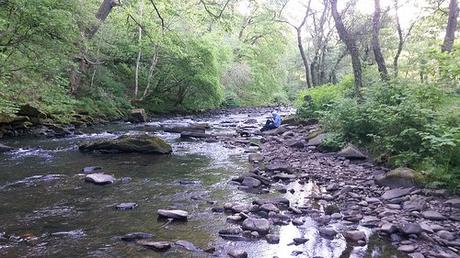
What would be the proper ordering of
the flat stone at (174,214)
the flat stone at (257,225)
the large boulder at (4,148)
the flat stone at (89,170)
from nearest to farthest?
the flat stone at (257,225)
the flat stone at (174,214)
the flat stone at (89,170)
the large boulder at (4,148)

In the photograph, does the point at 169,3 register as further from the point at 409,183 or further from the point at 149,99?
the point at 409,183

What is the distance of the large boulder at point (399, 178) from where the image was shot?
302 inches

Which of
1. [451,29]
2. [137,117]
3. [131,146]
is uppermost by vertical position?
[451,29]

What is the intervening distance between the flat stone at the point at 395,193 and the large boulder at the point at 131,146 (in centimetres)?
715

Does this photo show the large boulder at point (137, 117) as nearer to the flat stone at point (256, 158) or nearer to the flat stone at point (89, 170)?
the flat stone at point (256, 158)

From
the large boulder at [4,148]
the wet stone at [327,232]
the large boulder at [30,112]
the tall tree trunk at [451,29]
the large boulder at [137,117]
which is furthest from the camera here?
the large boulder at [137,117]

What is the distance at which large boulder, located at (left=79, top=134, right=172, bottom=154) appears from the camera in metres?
12.5

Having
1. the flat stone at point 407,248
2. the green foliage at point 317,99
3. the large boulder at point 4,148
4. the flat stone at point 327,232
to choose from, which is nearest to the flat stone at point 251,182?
the flat stone at point 327,232

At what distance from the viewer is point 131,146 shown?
12.5 meters

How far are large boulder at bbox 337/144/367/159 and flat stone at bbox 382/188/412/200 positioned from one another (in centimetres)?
333

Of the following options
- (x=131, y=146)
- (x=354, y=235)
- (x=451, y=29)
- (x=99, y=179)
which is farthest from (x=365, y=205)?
(x=451, y=29)

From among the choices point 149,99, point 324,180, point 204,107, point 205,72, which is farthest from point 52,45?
point 204,107

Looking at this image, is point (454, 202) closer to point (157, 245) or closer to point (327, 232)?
point (327, 232)

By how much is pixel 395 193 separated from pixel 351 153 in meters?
3.69
